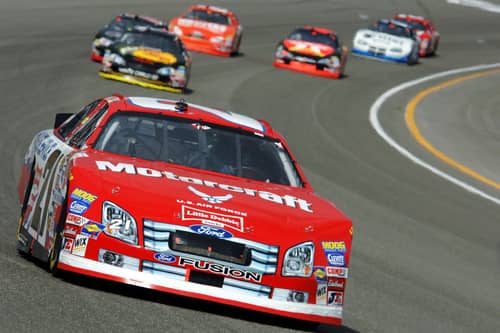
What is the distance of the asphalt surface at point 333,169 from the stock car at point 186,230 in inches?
8.6

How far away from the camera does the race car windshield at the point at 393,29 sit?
36.7 metres

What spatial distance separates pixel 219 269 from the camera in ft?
22.2

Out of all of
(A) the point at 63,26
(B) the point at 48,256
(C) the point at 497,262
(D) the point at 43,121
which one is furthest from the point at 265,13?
(B) the point at 48,256

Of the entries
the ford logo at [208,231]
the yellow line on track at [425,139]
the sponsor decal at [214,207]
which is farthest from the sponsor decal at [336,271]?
the yellow line on track at [425,139]

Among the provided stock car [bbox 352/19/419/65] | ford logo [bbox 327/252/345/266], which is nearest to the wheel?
ford logo [bbox 327/252/345/266]

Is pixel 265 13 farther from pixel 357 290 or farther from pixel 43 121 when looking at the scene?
pixel 357 290

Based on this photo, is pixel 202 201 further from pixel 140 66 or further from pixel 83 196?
pixel 140 66

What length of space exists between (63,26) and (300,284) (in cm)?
2588

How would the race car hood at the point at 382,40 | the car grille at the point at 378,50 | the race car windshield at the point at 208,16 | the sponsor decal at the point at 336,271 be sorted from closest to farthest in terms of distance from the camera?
the sponsor decal at the point at 336,271 → the race car windshield at the point at 208,16 → the race car hood at the point at 382,40 → the car grille at the point at 378,50

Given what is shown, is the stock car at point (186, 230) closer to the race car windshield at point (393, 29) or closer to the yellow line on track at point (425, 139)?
the yellow line on track at point (425, 139)

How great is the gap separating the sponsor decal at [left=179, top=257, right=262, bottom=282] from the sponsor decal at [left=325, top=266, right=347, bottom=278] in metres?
0.50

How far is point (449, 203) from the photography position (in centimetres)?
1445

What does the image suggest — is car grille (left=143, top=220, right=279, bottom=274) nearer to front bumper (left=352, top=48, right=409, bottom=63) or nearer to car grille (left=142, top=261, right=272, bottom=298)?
car grille (left=142, top=261, right=272, bottom=298)

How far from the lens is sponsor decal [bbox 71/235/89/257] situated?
673 centimetres
